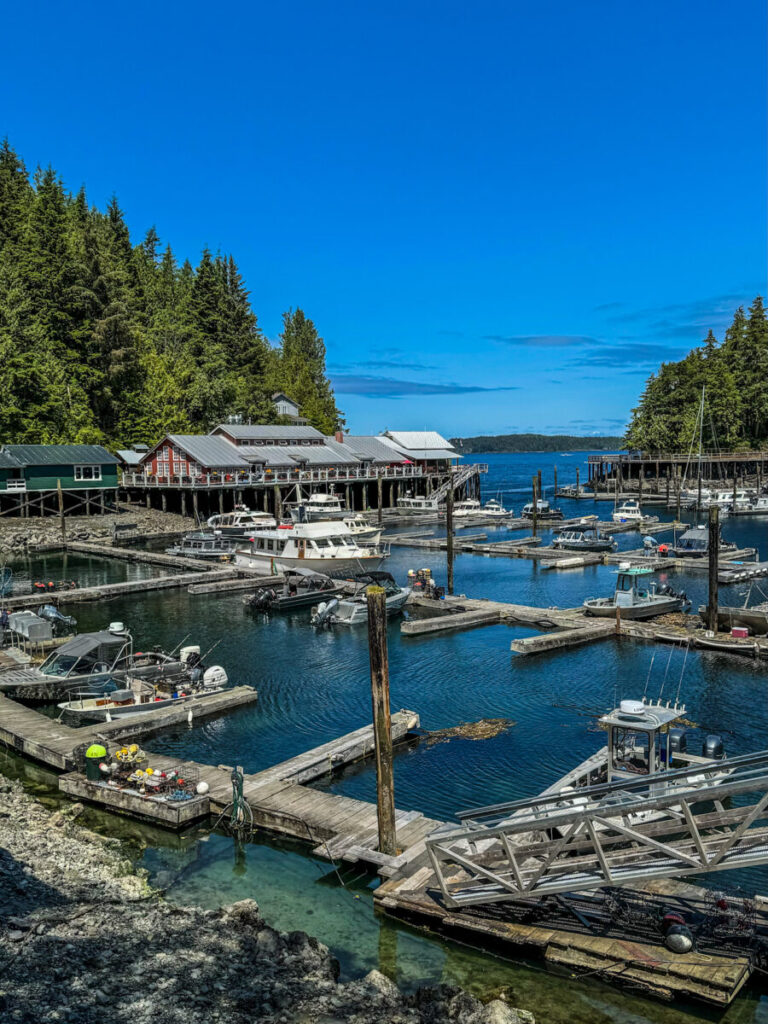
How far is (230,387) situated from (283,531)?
55190 mm

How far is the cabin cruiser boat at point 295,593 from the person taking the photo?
37.6m

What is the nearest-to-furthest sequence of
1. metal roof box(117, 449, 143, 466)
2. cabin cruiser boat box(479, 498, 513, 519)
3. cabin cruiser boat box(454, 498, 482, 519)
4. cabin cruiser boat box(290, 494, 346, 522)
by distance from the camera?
cabin cruiser boat box(290, 494, 346, 522)
metal roof box(117, 449, 143, 466)
cabin cruiser boat box(479, 498, 513, 519)
cabin cruiser boat box(454, 498, 482, 519)

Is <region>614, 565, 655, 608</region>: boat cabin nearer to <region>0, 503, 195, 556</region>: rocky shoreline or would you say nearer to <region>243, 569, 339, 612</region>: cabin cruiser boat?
<region>243, 569, 339, 612</region>: cabin cruiser boat

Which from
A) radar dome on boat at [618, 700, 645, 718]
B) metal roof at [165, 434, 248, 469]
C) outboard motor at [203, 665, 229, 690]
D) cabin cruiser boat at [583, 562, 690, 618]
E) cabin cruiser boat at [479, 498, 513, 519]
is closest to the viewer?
radar dome on boat at [618, 700, 645, 718]

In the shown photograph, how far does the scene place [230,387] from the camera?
9756cm

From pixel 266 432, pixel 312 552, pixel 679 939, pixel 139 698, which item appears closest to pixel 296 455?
pixel 266 432

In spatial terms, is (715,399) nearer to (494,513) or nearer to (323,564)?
(494,513)

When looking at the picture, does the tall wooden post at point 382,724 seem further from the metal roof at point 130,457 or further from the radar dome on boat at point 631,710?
the metal roof at point 130,457

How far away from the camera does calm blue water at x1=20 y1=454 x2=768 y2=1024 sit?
11586mm

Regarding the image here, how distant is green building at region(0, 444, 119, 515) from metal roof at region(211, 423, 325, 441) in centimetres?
1393

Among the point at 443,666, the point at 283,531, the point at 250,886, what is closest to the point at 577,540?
the point at 283,531

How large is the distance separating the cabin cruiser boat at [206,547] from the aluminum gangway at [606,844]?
40921mm

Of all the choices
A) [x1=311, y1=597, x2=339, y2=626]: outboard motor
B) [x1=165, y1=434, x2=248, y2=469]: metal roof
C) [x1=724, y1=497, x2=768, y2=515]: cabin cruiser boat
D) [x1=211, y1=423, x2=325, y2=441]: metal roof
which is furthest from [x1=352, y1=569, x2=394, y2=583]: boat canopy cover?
[x1=724, y1=497, x2=768, y2=515]: cabin cruiser boat

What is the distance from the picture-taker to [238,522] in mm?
63188
